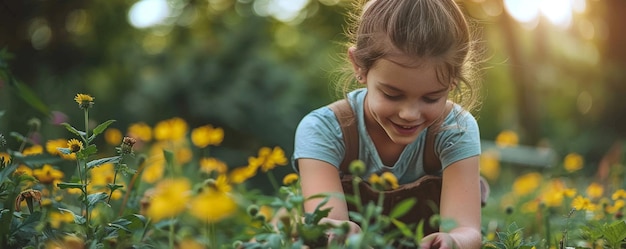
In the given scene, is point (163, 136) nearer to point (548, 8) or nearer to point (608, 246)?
point (608, 246)

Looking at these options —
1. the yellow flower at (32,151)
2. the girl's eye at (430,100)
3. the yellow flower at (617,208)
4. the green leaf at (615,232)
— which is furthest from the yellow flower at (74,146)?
the yellow flower at (617,208)

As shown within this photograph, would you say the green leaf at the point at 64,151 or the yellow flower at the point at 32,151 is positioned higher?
the yellow flower at the point at 32,151

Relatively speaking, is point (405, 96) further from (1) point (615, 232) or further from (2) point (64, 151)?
(2) point (64, 151)

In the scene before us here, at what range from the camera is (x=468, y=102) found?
2.12 meters

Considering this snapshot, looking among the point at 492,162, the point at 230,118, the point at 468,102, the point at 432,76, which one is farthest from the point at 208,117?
the point at 432,76

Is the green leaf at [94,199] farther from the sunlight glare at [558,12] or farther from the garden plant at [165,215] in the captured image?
the sunlight glare at [558,12]

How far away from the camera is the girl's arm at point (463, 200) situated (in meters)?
1.77

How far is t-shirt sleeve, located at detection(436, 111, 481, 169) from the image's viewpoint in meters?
1.99

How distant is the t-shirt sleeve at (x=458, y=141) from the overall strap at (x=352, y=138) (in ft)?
0.09

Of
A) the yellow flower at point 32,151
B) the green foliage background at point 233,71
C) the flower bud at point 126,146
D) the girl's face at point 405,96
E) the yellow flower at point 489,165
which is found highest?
the green foliage background at point 233,71

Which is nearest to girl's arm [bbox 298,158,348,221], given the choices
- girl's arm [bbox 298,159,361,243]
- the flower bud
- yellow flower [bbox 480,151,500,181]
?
girl's arm [bbox 298,159,361,243]

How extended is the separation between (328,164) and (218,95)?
3442 millimetres

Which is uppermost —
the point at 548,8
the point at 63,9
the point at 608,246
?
the point at 548,8

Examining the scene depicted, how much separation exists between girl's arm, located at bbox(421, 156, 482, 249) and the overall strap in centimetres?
12
